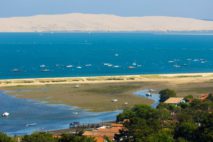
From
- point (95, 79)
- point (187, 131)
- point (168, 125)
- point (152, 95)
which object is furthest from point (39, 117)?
point (95, 79)

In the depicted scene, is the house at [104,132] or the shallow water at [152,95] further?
the shallow water at [152,95]

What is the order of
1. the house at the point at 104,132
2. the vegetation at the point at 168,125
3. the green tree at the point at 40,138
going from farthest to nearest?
the house at the point at 104,132, the vegetation at the point at 168,125, the green tree at the point at 40,138

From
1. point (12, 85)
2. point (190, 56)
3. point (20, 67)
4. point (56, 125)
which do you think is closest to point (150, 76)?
point (12, 85)

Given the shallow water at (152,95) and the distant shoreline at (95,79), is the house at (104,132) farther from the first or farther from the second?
the distant shoreline at (95,79)

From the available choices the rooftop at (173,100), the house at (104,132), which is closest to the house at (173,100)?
the rooftop at (173,100)

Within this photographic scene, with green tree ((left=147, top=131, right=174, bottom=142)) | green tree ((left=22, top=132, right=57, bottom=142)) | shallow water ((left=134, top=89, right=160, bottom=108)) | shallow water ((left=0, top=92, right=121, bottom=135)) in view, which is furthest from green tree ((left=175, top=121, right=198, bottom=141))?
shallow water ((left=134, top=89, right=160, bottom=108))

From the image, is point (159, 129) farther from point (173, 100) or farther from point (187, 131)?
point (173, 100)
